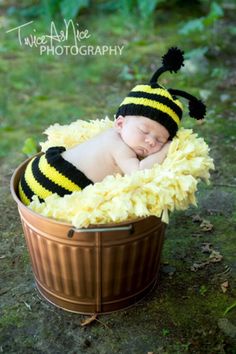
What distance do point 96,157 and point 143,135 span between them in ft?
0.71

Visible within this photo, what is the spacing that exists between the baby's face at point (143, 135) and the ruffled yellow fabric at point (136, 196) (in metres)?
0.13

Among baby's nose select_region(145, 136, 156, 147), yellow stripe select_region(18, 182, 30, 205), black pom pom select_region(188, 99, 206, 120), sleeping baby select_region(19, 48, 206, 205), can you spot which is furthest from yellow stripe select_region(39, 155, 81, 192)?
black pom pom select_region(188, 99, 206, 120)

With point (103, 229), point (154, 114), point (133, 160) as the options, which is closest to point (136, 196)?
point (103, 229)

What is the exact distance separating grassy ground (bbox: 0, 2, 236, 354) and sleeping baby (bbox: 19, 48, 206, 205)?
0.53 m

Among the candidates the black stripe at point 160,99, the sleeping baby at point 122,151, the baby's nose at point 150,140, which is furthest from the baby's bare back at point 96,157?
the black stripe at point 160,99

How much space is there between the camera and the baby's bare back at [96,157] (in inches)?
84.2

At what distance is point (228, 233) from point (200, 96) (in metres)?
1.77

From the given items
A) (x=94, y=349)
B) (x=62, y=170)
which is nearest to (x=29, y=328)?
(x=94, y=349)

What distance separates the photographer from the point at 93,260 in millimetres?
1996

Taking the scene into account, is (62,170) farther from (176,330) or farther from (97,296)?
(176,330)

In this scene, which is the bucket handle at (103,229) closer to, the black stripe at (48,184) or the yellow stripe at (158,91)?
the black stripe at (48,184)

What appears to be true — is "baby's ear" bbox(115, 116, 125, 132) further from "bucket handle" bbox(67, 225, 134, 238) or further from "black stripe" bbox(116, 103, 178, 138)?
"bucket handle" bbox(67, 225, 134, 238)

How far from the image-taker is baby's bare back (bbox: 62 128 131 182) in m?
2.14

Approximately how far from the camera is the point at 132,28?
5664mm
